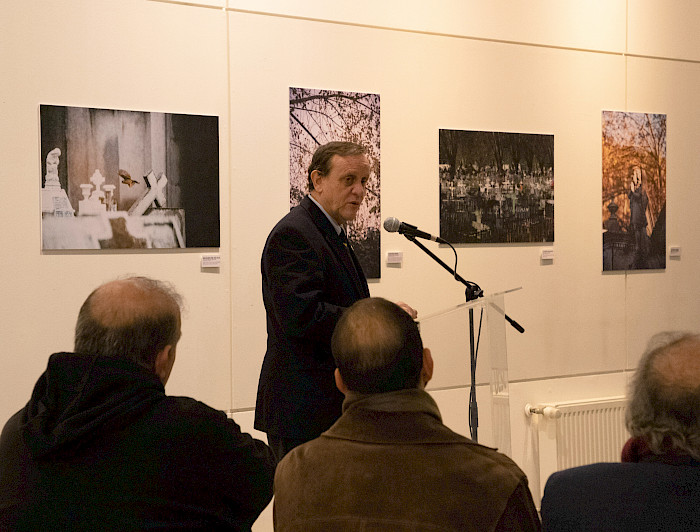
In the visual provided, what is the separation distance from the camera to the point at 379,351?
160 cm

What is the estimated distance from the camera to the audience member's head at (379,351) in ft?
5.21

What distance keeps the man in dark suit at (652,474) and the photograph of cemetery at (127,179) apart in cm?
278

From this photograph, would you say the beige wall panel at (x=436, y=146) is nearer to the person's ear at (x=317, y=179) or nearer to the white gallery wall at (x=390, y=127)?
the white gallery wall at (x=390, y=127)

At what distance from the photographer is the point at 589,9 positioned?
508 cm

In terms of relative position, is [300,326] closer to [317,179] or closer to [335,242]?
[335,242]

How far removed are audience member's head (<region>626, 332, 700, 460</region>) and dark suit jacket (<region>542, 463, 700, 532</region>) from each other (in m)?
0.05

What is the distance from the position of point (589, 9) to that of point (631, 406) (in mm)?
4115

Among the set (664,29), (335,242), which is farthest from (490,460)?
(664,29)

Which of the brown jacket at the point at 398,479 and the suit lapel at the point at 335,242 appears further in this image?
the suit lapel at the point at 335,242

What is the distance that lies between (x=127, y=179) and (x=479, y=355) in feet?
6.83

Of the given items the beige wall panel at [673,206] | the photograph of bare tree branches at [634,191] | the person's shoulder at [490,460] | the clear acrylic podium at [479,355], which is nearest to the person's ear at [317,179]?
the clear acrylic podium at [479,355]

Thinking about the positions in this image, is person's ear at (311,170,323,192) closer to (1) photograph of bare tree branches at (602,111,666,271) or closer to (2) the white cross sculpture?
(2) the white cross sculpture

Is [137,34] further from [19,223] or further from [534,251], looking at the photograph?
[534,251]

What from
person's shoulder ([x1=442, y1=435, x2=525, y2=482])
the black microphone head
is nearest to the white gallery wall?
the black microphone head
